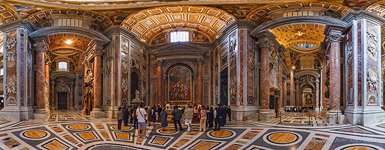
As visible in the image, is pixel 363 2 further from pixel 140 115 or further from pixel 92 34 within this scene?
pixel 92 34

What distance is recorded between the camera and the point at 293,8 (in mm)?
17969

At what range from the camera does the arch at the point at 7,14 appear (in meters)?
17.0

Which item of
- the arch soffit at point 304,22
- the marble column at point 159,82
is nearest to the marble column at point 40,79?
the marble column at point 159,82

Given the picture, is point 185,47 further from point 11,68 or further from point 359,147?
point 359,147

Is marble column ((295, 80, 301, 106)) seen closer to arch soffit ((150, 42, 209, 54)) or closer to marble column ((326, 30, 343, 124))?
arch soffit ((150, 42, 209, 54))

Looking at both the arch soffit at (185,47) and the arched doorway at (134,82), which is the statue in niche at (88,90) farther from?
the arch soffit at (185,47)

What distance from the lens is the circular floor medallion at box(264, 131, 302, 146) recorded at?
40.3 ft

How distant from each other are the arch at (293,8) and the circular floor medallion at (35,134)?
40.8 ft

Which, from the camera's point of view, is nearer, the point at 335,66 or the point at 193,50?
the point at 335,66

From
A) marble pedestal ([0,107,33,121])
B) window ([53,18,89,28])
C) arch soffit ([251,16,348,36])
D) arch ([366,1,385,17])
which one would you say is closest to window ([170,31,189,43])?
window ([53,18,89,28])

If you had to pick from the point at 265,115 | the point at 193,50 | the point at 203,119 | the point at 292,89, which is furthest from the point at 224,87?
the point at 292,89

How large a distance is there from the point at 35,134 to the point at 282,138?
33.9 feet

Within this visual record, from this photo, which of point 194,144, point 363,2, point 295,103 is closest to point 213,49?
point 363,2

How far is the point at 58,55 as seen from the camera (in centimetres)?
3167
